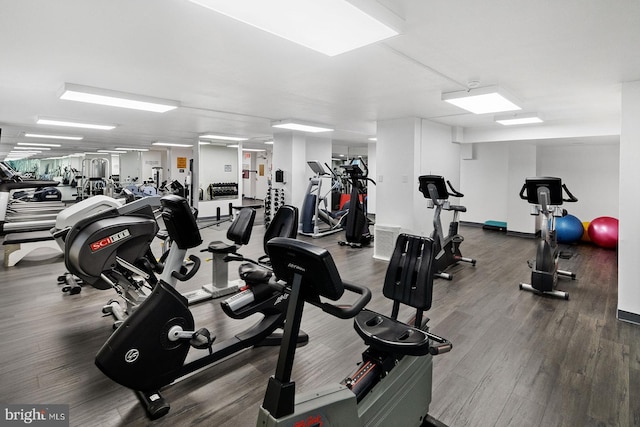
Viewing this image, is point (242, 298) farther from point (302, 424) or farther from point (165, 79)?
point (165, 79)

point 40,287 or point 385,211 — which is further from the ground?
point 385,211

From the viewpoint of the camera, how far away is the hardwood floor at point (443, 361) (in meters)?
1.99

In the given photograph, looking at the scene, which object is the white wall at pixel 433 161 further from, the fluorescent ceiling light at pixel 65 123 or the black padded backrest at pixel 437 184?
the fluorescent ceiling light at pixel 65 123

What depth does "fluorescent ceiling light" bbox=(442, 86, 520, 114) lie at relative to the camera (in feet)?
11.0

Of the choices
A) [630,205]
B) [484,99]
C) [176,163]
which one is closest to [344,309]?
[484,99]

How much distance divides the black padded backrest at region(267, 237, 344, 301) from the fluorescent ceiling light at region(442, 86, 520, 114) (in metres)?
3.14

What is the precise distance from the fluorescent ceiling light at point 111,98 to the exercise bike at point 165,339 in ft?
7.06

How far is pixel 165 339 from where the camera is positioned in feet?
6.62

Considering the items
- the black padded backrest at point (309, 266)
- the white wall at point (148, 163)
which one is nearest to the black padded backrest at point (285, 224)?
the black padded backrest at point (309, 266)

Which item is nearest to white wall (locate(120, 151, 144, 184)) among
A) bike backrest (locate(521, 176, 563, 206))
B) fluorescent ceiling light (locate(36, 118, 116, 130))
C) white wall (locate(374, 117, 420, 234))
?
fluorescent ceiling light (locate(36, 118, 116, 130))

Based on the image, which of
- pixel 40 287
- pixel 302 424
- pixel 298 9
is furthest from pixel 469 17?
pixel 40 287

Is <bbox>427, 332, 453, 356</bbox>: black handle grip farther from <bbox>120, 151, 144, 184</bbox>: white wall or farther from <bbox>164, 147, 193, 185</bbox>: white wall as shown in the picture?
<bbox>120, 151, 144, 184</bbox>: white wall

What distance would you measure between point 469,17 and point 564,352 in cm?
260

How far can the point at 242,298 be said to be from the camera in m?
2.46
